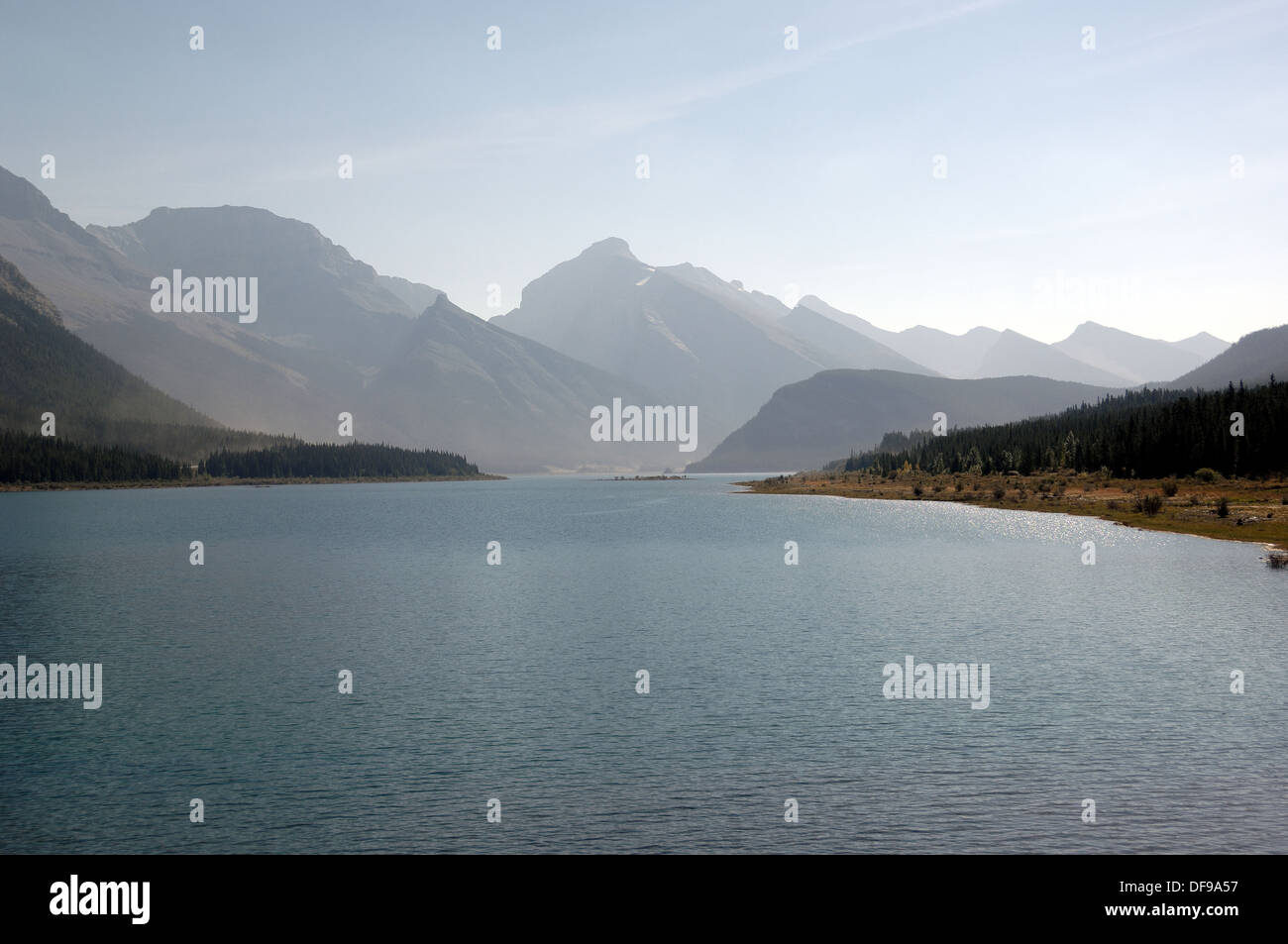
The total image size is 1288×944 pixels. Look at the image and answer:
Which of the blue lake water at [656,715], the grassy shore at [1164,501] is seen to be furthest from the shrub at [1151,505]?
the blue lake water at [656,715]

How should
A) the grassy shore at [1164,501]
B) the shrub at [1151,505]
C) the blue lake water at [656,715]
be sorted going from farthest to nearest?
the shrub at [1151,505] → the grassy shore at [1164,501] → the blue lake water at [656,715]

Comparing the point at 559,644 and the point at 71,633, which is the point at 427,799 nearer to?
the point at 559,644

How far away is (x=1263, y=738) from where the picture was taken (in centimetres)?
2870

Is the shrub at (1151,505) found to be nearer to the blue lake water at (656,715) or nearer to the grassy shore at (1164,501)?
the grassy shore at (1164,501)

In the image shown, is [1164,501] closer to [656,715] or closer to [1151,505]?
[1151,505]

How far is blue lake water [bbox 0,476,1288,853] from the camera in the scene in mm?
23078

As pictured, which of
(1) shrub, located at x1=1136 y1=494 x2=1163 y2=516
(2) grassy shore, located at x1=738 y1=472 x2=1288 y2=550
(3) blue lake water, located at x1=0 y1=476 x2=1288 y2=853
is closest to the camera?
(3) blue lake water, located at x1=0 y1=476 x2=1288 y2=853

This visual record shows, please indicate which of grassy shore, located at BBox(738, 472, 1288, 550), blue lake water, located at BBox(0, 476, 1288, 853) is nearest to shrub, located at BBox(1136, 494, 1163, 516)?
grassy shore, located at BBox(738, 472, 1288, 550)

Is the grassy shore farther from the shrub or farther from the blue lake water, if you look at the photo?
the blue lake water

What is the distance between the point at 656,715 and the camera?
109 feet

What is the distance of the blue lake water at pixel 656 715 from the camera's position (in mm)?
23078

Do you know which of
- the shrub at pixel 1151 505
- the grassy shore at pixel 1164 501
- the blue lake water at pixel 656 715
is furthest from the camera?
the shrub at pixel 1151 505

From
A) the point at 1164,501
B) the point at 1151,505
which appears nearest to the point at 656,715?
the point at 1151,505

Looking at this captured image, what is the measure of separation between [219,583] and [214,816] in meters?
54.0
